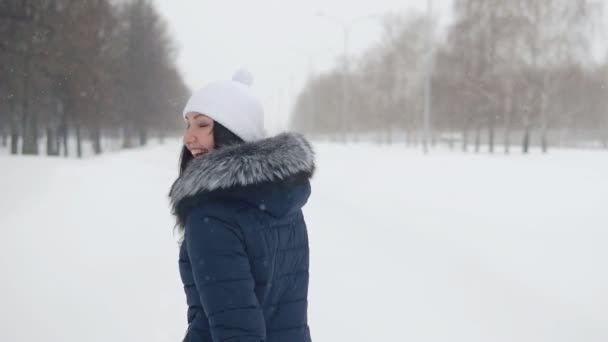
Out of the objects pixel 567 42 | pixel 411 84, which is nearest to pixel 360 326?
pixel 567 42

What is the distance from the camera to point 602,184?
10.4m

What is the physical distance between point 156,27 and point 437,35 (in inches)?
781

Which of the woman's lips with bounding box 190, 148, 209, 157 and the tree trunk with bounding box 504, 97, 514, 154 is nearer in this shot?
the woman's lips with bounding box 190, 148, 209, 157

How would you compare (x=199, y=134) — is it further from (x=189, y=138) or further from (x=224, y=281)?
(x=224, y=281)

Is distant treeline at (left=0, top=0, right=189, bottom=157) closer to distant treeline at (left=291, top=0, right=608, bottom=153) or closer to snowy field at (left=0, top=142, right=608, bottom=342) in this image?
snowy field at (left=0, top=142, right=608, bottom=342)

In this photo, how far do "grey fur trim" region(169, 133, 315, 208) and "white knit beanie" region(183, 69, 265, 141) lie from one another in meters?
0.10

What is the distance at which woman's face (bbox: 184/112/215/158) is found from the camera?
5.55ft

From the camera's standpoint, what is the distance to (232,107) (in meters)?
1.69

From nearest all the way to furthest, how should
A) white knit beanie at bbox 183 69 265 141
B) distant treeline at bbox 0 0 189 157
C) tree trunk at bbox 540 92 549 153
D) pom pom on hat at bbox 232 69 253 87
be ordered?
white knit beanie at bbox 183 69 265 141 < pom pom on hat at bbox 232 69 253 87 < distant treeline at bbox 0 0 189 157 < tree trunk at bbox 540 92 549 153

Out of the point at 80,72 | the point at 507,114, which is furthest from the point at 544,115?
the point at 80,72

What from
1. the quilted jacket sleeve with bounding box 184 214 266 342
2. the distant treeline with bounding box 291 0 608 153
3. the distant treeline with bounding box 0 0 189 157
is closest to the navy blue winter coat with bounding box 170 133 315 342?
the quilted jacket sleeve with bounding box 184 214 266 342

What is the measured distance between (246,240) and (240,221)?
6cm

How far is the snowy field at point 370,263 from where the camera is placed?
15.0 feet

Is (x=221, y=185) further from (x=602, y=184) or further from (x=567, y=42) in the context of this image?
(x=567, y=42)
